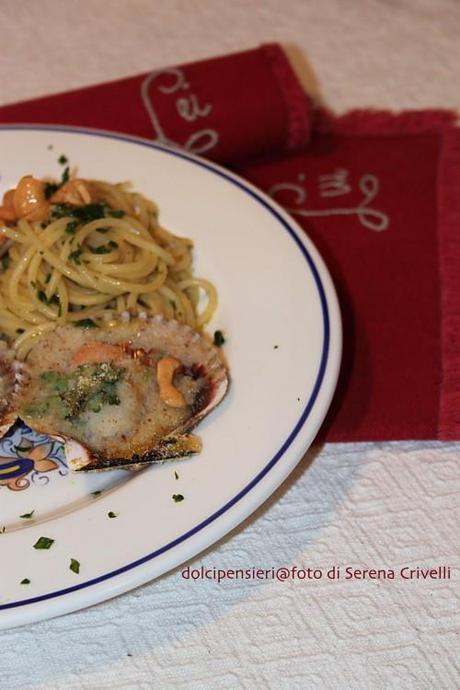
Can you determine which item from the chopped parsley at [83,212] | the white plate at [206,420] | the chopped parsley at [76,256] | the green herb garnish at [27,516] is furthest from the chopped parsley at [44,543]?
the chopped parsley at [83,212]

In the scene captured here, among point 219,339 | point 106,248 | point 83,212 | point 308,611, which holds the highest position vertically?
point 83,212

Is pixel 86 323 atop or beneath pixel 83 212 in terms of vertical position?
beneath

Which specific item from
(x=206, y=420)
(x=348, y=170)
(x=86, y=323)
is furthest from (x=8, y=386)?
(x=348, y=170)

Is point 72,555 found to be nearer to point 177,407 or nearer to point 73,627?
point 73,627

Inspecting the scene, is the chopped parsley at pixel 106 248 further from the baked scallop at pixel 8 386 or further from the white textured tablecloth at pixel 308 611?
the white textured tablecloth at pixel 308 611

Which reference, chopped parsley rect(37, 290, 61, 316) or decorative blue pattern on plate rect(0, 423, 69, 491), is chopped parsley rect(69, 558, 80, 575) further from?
chopped parsley rect(37, 290, 61, 316)

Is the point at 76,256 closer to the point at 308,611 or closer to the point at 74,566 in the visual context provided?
the point at 74,566

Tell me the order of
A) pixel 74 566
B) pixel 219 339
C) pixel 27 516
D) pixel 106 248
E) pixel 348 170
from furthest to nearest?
pixel 348 170 → pixel 106 248 → pixel 219 339 → pixel 27 516 → pixel 74 566
